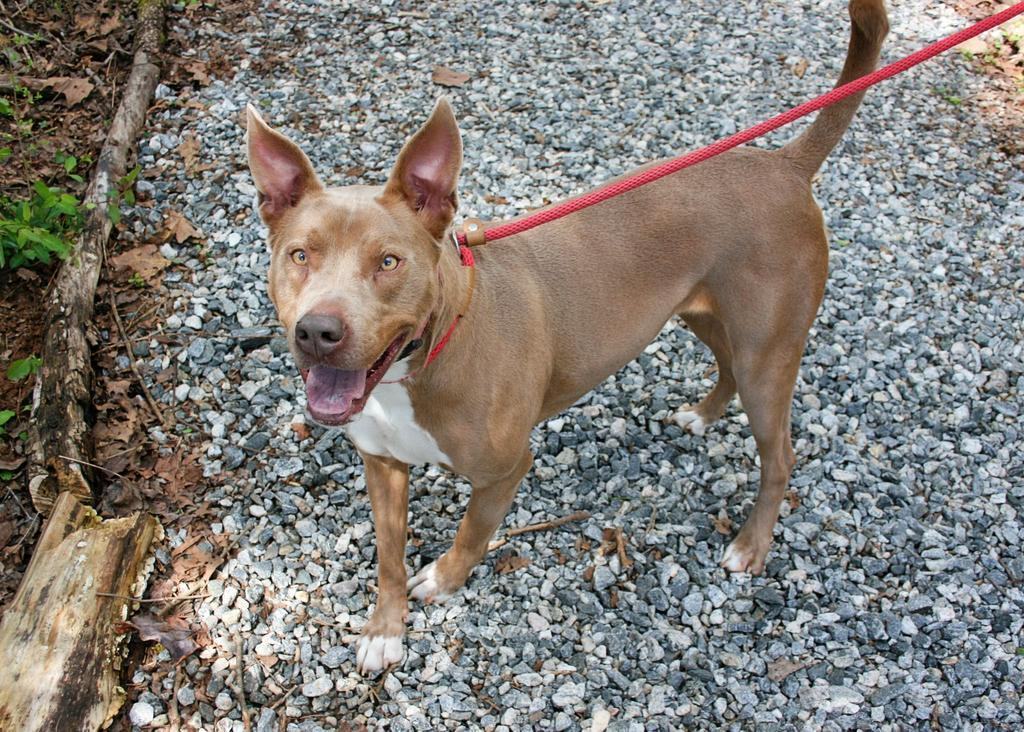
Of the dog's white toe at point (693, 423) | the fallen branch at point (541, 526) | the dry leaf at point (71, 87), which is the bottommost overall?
the fallen branch at point (541, 526)

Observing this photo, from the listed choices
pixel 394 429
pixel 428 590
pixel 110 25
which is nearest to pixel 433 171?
pixel 394 429

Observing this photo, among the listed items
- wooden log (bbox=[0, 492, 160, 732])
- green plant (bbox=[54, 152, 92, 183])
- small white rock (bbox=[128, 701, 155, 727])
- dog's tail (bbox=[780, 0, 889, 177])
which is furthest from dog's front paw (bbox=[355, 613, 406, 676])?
green plant (bbox=[54, 152, 92, 183])

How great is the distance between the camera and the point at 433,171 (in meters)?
2.69

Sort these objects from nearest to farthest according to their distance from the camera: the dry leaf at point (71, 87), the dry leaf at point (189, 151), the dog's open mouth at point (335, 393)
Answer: the dog's open mouth at point (335, 393)
the dry leaf at point (189, 151)
the dry leaf at point (71, 87)

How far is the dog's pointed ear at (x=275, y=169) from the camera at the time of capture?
8.85ft

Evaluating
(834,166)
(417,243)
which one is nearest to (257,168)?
(417,243)

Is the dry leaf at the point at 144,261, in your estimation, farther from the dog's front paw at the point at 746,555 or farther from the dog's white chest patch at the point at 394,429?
the dog's front paw at the point at 746,555

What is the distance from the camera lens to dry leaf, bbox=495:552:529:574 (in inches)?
154

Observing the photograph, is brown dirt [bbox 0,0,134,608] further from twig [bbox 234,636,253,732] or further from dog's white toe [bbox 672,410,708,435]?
dog's white toe [bbox 672,410,708,435]

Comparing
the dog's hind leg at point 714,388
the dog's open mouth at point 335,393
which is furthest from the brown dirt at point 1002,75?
the dog's open mouth at point 335,393

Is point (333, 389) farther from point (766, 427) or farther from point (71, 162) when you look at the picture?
point (71, 162)

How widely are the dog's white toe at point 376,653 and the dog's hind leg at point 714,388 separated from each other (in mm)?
1837

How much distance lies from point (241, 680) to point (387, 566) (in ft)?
2.29

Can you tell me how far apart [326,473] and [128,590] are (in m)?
0.98
